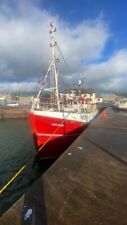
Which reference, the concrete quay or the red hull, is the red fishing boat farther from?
the concrete quay

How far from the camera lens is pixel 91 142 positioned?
1160cm

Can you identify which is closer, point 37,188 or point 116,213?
point 116,213

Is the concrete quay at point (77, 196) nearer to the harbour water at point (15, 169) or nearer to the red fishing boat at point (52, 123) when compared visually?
the harbour water at point (15, 169)

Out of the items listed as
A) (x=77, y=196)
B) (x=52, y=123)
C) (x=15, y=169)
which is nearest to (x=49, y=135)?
(x=52, y=123)

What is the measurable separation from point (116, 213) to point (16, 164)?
1494cm

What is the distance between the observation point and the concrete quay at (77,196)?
450 centimetres

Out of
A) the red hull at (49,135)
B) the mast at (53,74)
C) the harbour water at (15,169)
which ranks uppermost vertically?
the mast at (53,74)

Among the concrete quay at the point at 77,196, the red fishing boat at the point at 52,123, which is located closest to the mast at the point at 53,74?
the red fishing boat at the point at 52,123

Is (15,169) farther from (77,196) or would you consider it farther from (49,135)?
(77,196)

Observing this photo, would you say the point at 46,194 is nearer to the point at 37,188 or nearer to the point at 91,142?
the point at 37,188

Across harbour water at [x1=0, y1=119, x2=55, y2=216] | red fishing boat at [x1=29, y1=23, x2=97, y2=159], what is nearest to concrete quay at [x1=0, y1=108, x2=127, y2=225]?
harbour water at [x1=0, y1=119, x2=55, y2=216]

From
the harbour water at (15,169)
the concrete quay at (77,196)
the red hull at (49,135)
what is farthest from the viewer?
the red hull at (49,135)

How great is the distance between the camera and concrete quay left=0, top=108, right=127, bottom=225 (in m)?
4.50

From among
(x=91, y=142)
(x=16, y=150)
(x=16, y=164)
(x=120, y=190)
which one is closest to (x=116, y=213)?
(x=120, y=190)
